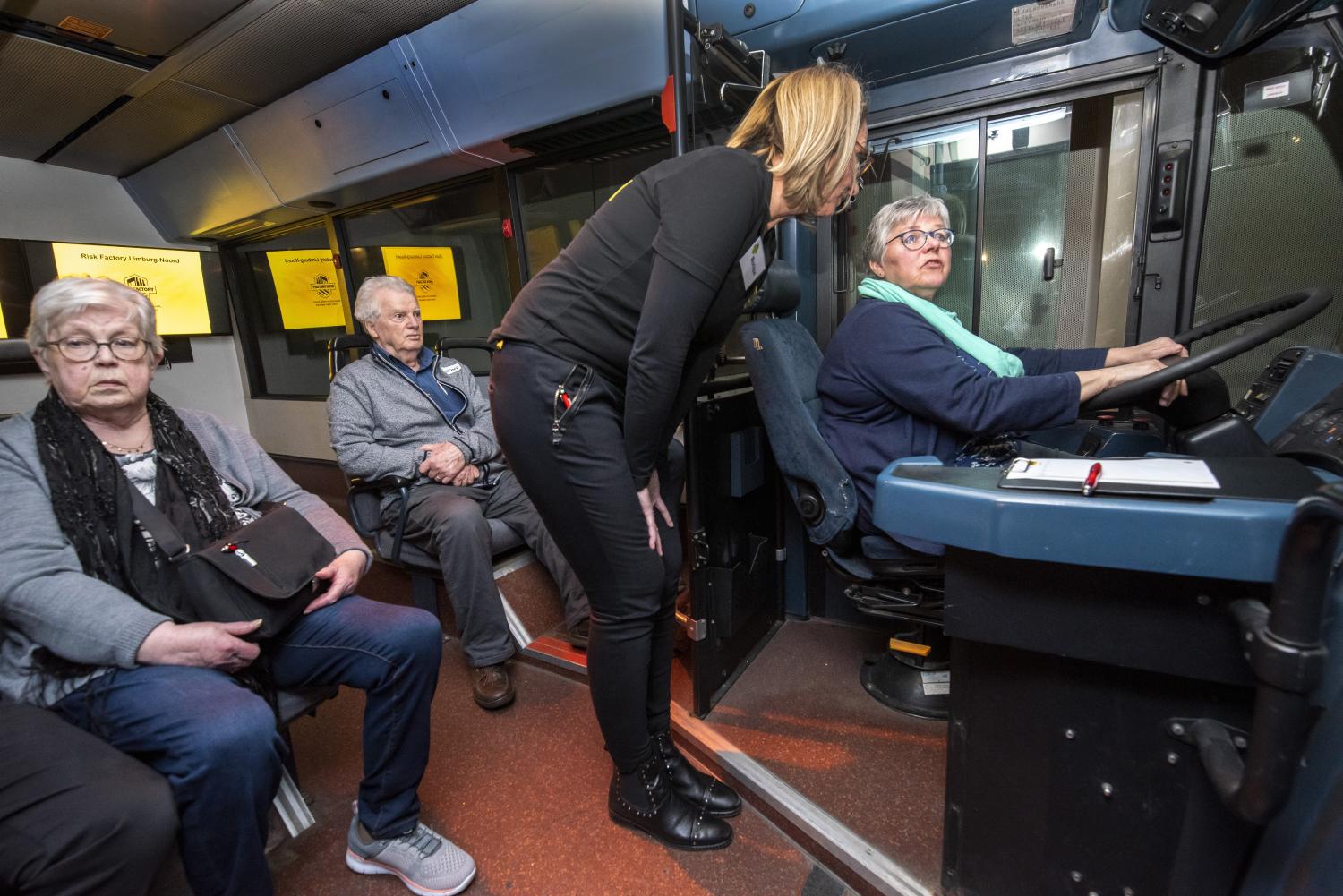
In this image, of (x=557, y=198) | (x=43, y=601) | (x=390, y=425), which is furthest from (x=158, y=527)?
(x=557, y=198)

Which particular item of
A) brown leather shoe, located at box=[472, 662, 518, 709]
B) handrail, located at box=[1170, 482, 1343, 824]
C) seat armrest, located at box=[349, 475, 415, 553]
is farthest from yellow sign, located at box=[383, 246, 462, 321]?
handrail, located at box=[1170, 482, 1343, 824]

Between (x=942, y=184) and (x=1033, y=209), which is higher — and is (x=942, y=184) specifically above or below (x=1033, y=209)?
above

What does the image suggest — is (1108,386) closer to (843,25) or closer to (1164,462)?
(1164,462)

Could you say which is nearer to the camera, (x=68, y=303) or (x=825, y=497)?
(x=68, y=303)

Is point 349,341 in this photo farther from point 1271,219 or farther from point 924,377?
point 1271,219

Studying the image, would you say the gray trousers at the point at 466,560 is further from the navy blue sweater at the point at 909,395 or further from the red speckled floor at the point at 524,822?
the navy blue sweater at the point at 909,395

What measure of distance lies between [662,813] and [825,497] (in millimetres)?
857

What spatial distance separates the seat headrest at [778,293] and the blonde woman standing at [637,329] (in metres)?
0.47

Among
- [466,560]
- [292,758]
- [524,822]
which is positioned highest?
[466,560]

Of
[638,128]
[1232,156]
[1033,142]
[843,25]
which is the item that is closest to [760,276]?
[843,25]

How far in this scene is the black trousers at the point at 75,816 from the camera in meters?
0.83

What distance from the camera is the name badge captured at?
1135 mm

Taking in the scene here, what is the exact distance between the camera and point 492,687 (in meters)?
1.95

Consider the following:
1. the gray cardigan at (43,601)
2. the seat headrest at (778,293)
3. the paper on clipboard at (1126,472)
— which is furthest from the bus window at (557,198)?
the paper on clipboard at (1126,472)
